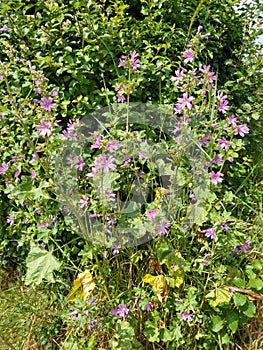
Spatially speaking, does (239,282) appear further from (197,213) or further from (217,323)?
(197,213)

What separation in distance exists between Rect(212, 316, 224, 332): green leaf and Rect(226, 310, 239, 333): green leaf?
0.04m

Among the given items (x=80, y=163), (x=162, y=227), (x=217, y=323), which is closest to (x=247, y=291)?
(x=217, y=323)

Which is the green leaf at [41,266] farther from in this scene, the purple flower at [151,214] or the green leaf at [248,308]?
the green leaf at [248,308]

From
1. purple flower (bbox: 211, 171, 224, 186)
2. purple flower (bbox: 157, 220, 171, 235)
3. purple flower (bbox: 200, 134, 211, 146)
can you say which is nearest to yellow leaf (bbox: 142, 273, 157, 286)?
purple flower (bbox: 157, 220, 171, 235)

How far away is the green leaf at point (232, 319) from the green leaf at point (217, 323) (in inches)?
1.4

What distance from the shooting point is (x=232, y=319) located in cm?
228

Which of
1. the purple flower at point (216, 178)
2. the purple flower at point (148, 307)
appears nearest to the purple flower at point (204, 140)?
the purple flower at point (216, 178)

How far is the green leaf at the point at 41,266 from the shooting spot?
2.10 meters

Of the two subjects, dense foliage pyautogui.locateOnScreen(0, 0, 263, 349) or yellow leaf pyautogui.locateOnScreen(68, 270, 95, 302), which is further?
yellow leaf pyautogui.locateOnScreen(68, 270, 95, 302)

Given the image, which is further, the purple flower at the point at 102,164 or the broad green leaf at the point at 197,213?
the broad green leaf at the point at 197,213

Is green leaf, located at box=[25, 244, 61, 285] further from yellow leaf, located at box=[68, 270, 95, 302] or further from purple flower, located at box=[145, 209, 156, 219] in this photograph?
purple flower, located at box=[145, 209, 156, 219]

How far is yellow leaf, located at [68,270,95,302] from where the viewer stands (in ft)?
7.64

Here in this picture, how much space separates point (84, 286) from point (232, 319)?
0.75m

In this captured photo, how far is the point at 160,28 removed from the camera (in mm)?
2799
